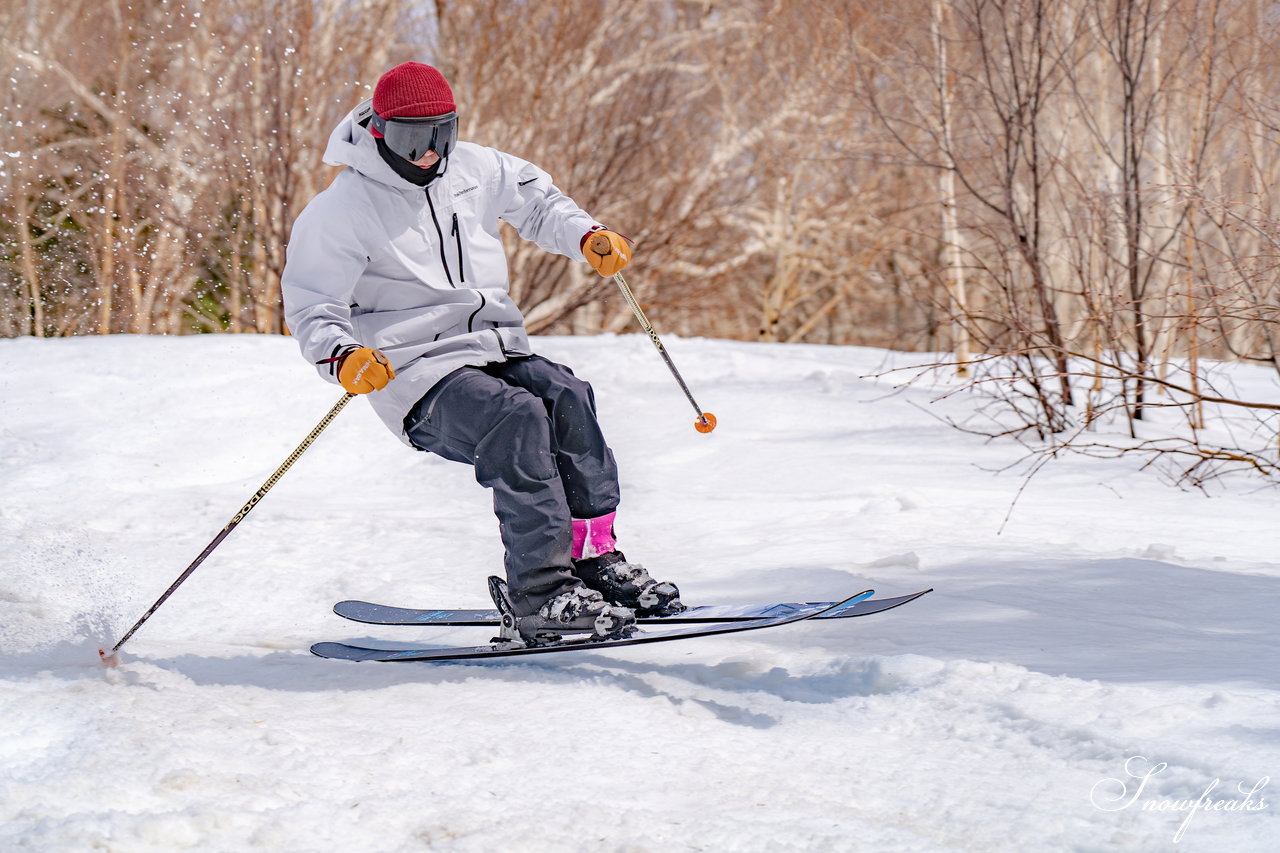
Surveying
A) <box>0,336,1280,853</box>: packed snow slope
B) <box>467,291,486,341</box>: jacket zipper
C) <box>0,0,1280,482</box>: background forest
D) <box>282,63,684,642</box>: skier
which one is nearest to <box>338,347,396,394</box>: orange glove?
<box>282,63,684,642</box>: skier

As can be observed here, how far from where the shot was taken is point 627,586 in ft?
9.54

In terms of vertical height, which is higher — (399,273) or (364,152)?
(364,152)

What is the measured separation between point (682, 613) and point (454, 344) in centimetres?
94

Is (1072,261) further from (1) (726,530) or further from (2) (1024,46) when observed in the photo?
(1) (726,530)

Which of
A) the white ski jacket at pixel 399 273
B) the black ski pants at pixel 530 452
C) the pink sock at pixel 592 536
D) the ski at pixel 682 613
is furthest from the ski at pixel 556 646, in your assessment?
the white ski jacket at pixel 399 273

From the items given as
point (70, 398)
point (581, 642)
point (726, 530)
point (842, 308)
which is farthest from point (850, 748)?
point (842, 308)

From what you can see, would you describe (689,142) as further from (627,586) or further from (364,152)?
(627,586)

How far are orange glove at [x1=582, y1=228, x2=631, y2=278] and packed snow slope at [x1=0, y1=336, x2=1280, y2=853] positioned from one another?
107 centimetres

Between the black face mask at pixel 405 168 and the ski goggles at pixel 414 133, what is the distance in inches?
0.7

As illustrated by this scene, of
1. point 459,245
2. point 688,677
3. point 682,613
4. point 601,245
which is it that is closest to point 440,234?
point 459,245

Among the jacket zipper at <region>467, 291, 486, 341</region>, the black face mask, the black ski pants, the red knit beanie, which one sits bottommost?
the black ski pants

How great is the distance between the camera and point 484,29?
42.1ft

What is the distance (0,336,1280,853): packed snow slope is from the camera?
1.85m

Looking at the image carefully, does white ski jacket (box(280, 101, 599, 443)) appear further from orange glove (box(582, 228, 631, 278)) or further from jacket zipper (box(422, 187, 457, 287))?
orange glove (box(582, 228, 631, 278))
